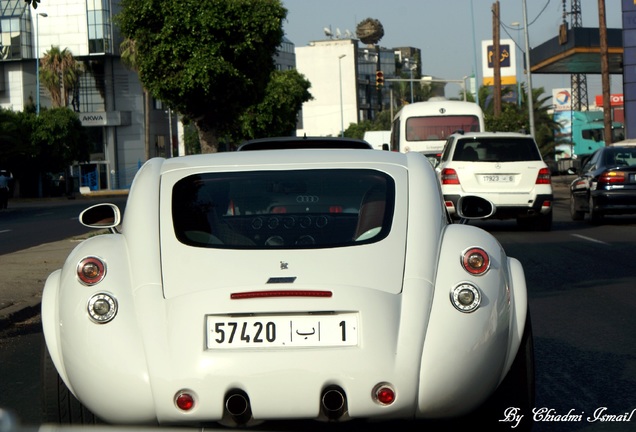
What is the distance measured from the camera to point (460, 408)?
4500mm

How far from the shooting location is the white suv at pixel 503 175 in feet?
64.8

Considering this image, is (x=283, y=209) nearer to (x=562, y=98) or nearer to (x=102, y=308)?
(x=102, y=308)

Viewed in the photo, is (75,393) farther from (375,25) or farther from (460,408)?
(375,25)

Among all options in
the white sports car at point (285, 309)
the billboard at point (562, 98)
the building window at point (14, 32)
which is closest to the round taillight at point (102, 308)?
the white sports car at point (285, 309)

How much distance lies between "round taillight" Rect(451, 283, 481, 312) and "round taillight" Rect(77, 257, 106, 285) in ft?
4.77

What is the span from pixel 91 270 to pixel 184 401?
2.57 feet

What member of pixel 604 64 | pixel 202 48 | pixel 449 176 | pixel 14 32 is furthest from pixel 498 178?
pixel 14 32

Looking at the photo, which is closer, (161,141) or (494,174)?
(494,174)

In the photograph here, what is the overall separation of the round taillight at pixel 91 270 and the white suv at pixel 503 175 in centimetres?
1517

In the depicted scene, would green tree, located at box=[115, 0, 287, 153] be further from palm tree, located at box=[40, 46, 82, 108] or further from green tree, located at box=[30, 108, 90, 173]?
palm tree, located at box=[40, 46, 82, 108]

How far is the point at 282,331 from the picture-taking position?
4.36 meters

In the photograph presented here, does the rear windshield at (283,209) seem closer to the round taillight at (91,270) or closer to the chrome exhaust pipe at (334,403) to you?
the round taillight at (91,270)

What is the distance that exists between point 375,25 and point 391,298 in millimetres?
164276

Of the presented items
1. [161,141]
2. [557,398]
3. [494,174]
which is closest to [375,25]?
[161,141]
